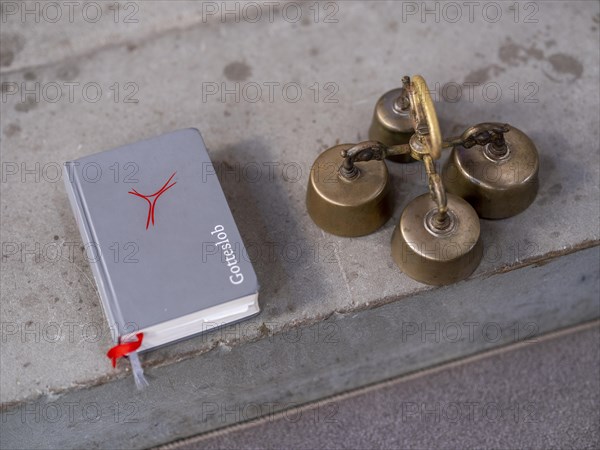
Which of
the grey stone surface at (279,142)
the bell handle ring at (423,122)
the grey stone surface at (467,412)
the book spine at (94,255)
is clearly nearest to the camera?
the bell handle ring at (423,122)

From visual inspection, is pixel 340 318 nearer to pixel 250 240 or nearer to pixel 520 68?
pixel 250 240

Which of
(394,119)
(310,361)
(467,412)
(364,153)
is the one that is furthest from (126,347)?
(467,412)

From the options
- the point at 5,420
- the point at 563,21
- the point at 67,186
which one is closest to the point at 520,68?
the point at 563,21

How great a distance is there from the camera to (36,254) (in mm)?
1291

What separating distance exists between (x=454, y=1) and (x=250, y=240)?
0.76 metres

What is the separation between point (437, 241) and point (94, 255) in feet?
1.88

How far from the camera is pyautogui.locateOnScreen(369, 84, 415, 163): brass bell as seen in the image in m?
1.30

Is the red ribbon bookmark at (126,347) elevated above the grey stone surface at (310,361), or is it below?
above

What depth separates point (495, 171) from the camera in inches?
49.1

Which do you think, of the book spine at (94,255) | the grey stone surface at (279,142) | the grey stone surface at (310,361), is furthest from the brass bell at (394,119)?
the book spine at (94,255)

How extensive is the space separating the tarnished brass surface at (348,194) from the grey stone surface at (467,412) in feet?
1.56

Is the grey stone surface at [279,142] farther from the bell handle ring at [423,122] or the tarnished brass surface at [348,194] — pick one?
the bell handle ring at [423,122]

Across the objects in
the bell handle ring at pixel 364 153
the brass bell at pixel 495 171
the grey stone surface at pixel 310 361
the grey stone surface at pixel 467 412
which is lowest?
the grey stone surface at pixel 467 412

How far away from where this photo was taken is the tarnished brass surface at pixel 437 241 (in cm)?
118
